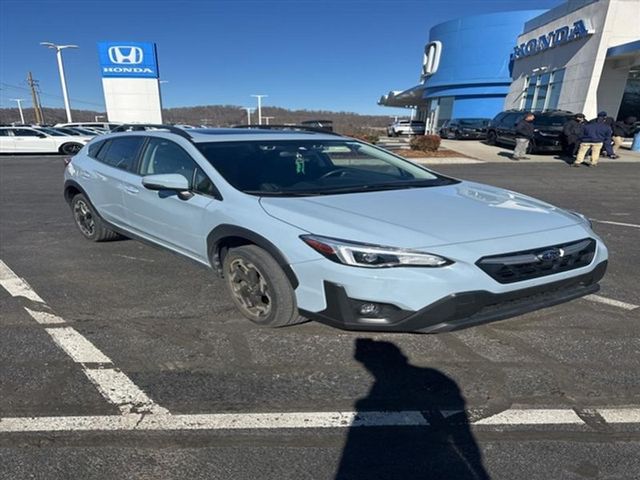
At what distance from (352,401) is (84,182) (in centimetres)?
445

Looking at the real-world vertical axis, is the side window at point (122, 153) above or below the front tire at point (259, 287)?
above

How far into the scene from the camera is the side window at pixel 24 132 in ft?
65.6

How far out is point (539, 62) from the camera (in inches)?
971

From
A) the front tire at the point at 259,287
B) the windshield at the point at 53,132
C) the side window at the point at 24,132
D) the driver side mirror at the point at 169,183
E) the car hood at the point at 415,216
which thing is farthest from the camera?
the windshield at the point at 53,132

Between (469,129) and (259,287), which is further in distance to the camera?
(469,129)

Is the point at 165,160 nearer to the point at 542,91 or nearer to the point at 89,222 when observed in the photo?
the point at 89,222

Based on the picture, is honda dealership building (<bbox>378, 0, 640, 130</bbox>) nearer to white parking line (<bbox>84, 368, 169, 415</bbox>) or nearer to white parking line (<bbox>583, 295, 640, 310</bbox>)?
white parking line (<bbox>583, 295, 640, 310</bbox>)

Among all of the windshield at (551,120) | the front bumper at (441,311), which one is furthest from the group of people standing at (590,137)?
the front bumper at (441,311)

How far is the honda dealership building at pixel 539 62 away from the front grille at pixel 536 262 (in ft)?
63.0

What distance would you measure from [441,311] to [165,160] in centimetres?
291

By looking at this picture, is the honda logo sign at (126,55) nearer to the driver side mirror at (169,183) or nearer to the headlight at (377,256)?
the driver side mirror at (169,183)

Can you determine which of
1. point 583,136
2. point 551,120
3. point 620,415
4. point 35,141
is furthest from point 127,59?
point 620,415

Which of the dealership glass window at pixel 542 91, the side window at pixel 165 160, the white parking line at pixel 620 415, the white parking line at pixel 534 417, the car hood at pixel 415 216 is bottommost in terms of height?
the white parking line at pixel 534 417

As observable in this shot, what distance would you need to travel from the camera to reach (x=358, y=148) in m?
4.56
